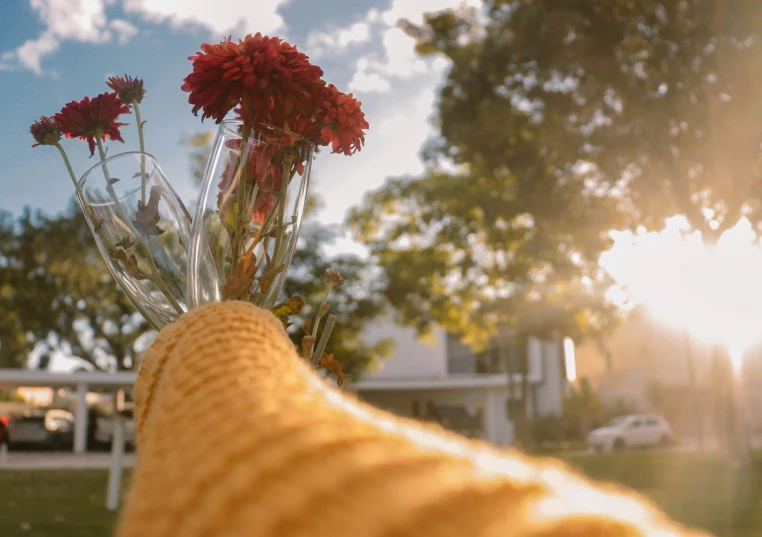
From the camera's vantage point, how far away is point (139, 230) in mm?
1284

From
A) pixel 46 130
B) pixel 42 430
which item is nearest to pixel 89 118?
pixel 46 130

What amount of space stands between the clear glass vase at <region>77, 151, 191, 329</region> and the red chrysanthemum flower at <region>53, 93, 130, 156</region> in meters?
0.23

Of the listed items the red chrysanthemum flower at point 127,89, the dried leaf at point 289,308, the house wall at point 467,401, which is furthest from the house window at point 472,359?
the dried leaf at point 289,308

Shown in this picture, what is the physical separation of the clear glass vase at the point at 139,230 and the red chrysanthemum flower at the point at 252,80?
0.18m

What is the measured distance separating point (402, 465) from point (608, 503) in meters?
0.08

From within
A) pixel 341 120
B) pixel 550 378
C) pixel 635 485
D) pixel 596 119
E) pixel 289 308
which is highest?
pixel 596 119

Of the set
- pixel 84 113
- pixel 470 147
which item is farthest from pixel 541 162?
pixel 84 113

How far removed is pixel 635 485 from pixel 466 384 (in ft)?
74.0

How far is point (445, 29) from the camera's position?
12508 millimetres

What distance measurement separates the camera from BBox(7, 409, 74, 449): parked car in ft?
89.8

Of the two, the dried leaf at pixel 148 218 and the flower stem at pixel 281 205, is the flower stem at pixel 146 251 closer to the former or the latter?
the dried leaf at pixel 148 218

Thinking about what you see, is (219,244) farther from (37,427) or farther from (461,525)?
(37,427)

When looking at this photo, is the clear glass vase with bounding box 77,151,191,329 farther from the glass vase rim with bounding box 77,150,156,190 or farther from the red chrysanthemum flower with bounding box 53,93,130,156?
the red chrysanthemum flower with bounding box 53,93,130,156

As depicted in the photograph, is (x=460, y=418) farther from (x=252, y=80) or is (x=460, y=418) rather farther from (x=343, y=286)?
(x=252, y=80)
